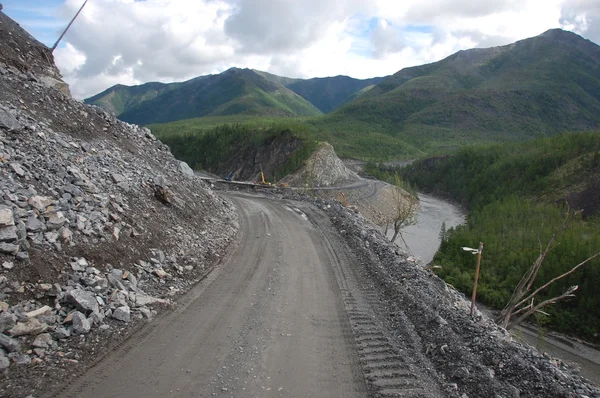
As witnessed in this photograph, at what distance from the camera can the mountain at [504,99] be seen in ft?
405

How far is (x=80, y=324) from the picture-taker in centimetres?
725

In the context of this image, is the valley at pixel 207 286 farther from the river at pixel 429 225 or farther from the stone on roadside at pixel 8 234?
the river at pixel 429 225

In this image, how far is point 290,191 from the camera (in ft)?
110

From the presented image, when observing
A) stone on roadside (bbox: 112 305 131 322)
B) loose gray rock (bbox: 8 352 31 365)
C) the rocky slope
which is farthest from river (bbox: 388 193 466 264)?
loose gray rock (bbox: 8 352 31 365)

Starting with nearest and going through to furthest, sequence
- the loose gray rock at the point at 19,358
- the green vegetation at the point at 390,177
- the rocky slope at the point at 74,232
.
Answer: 1. the loose gray rock at the point at 19,358
2. the rocky slope at the point at 74,232
3. the green vegetation at the point at 390,177

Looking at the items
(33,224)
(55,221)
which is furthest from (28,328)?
(55,221)

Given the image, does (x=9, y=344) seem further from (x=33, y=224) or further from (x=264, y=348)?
(x=264, y=348)

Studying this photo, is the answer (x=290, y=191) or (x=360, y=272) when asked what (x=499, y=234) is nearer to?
(x=290, y=191)

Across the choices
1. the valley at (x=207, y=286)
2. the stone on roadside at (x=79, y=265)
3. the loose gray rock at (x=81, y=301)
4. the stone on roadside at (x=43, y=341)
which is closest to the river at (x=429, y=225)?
the valley at (x=207, y=286)

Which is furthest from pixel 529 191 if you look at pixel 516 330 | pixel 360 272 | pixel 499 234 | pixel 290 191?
pixel 360 272

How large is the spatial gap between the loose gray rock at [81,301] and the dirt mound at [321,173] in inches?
1345

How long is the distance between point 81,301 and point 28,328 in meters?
1.05

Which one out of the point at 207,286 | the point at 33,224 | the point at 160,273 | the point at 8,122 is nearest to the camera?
the point at 33,224

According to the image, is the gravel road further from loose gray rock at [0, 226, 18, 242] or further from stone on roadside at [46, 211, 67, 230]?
stone on roadside at [46, 211, 67, 230]
